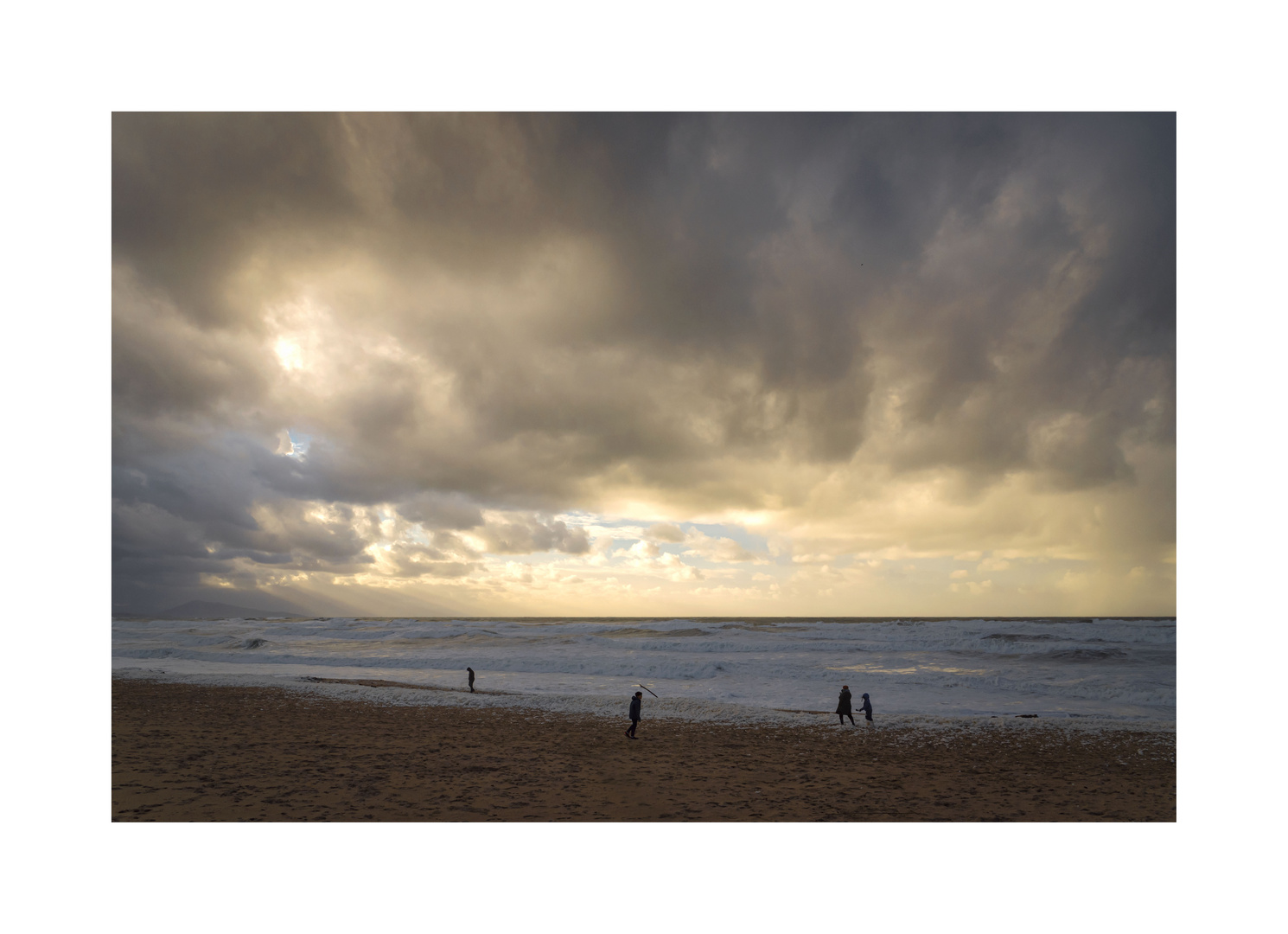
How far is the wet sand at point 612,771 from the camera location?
32.8ft

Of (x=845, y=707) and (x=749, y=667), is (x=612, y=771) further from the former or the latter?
(x=749, y=667)

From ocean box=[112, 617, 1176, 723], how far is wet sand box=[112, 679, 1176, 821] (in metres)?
4.28

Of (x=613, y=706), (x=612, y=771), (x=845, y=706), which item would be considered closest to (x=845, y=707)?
(x=845, y=706)

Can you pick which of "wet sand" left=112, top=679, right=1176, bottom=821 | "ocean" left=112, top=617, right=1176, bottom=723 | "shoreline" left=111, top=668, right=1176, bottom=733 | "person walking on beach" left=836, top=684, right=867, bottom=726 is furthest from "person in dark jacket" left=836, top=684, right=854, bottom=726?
"ocean" left=112, top=617, right=1176, bottom=723

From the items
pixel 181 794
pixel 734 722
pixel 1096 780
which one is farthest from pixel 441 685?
pixel 1096 780

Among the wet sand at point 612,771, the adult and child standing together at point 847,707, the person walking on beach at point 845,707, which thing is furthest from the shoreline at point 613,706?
the person walking on beach at point 845,707

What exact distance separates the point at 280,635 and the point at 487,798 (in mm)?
64954

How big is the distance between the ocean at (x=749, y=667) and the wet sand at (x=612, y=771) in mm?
4280

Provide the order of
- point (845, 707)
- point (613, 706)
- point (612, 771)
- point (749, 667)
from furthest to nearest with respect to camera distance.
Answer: point (749, 667) < point (613, 706) < point (845, 707) < point (612, 771)

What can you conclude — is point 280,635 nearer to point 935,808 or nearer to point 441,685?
point 441,685

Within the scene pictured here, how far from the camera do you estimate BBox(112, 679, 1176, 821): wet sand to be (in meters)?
10.0

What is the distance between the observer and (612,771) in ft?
40.3

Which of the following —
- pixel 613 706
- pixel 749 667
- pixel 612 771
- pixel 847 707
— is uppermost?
pixel 612 771

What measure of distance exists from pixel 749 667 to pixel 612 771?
2468cm
